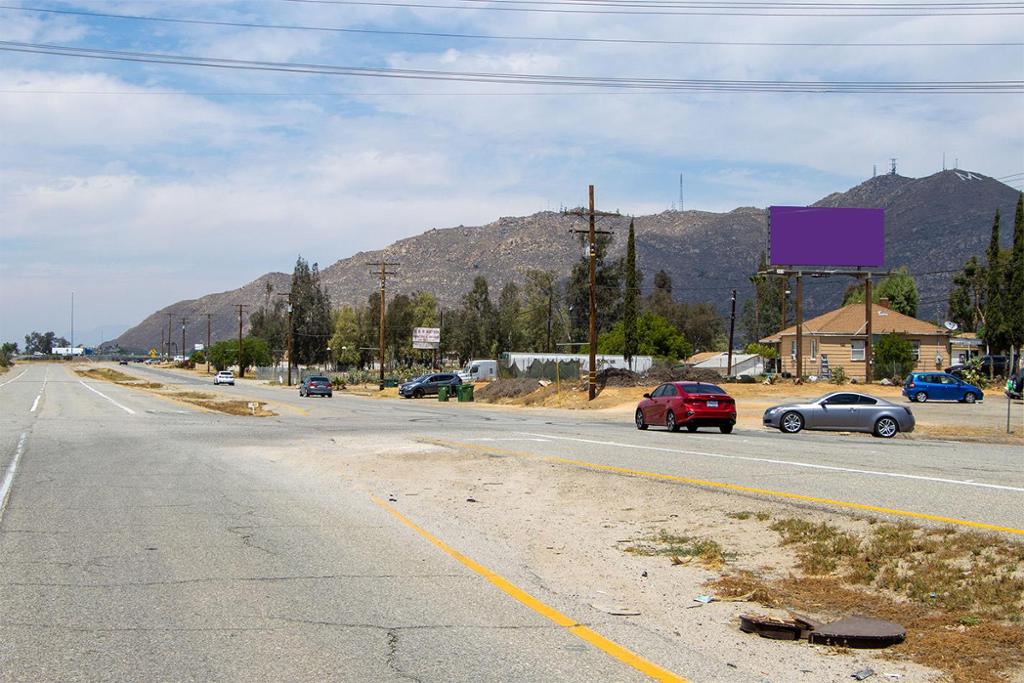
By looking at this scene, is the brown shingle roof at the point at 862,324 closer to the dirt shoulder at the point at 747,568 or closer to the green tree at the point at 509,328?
the green tree at the point at 509,328

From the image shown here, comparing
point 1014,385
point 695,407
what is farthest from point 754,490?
point 1014,385

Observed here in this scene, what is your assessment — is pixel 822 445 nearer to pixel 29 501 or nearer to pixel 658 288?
pixel 29 501

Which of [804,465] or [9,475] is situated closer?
[9,475]

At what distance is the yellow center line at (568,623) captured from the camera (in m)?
6.65

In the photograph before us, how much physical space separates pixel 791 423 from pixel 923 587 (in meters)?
24.1

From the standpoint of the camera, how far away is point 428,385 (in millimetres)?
69250

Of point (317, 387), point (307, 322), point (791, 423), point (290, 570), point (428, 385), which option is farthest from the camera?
point (307, 322)

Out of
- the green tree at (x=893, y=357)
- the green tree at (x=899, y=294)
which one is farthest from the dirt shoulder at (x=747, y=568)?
the green tree at (x=899, y=294)

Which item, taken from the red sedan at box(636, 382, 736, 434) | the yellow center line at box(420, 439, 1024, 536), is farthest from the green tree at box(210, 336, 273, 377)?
Result: the yellow center line at box(420, 439, 1024, 536)

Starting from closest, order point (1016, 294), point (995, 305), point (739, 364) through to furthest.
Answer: point (1016, 294)
point (995, 305)
point (739, 364)

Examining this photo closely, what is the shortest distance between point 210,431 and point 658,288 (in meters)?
133

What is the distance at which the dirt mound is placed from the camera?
207 feet

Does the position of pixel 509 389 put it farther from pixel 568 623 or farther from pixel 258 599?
pixel 568 623

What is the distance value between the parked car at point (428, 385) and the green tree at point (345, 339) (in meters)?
72.1
